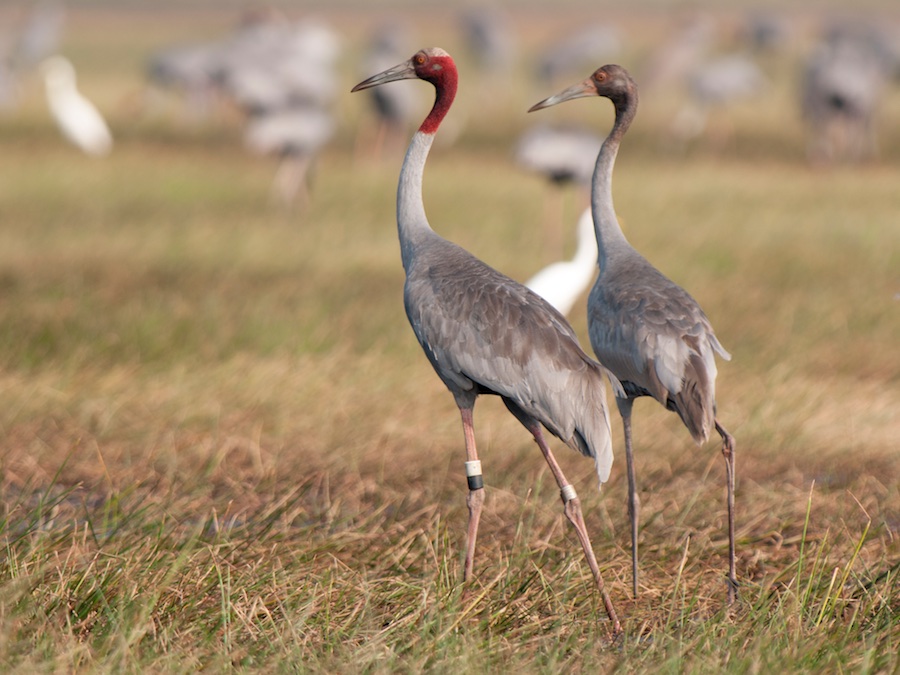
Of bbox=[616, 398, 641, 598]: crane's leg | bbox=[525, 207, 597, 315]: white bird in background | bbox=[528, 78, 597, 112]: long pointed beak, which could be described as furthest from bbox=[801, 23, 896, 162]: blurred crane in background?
bbox=[616, 398, 641, 598]: crane's leg

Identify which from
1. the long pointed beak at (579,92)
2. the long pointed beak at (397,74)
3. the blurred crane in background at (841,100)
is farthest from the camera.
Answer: the blurred crane in background at (841,100)

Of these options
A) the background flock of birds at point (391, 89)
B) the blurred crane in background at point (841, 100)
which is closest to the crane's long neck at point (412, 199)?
the background flock of birds at point (391, 89)

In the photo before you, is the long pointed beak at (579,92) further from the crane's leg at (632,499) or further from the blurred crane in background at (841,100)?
the blurred crane in background at (841,100)

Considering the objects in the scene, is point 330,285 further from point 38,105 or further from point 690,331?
point 38,105

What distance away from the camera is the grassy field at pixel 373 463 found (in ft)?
11.2

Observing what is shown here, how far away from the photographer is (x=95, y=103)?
2227 cm

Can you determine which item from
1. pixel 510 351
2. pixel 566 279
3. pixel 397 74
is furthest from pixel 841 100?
pixel 510 351

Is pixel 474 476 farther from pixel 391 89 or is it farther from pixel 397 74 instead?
pixel 391 89

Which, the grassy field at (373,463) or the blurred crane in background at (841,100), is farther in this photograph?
the blurred crane in background at (841,100)

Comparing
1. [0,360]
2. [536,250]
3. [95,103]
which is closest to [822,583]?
[0,360]

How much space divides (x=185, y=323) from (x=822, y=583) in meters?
4.19

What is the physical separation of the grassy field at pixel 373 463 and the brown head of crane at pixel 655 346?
1.14 ft

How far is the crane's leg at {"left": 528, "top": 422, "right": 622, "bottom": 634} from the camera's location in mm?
3671

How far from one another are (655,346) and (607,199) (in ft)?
2.80
